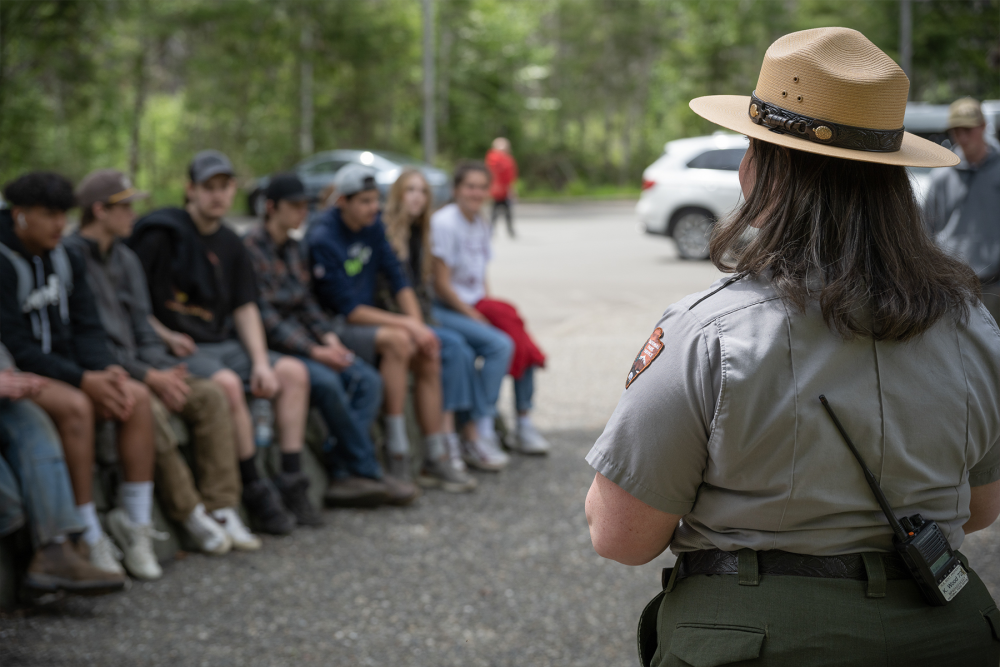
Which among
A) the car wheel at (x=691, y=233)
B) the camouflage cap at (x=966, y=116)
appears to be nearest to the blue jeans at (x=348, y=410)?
the camouflage cap at (x=966, y=116)

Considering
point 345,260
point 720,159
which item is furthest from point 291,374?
point 720,159

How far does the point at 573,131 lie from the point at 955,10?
17.3 m

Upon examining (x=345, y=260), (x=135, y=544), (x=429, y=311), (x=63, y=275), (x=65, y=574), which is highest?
(x=63, y=275)

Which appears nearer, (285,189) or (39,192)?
(39,192)

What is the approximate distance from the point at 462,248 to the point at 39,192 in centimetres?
298

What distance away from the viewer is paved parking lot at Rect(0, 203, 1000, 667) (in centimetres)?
367

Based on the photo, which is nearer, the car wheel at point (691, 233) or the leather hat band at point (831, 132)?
the leather hat band at point (831, 132)

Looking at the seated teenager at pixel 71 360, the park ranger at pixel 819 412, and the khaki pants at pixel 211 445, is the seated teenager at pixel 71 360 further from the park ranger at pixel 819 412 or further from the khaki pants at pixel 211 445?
the park ranger at pixel 819 412

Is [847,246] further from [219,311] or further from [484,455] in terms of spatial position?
[484,455]

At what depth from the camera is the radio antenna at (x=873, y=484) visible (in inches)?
61.4

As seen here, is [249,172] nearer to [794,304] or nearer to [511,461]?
[511,461]

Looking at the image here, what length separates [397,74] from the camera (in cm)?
2867

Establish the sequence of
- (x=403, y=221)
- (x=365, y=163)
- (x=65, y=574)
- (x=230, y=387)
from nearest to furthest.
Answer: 1. (x=65, y=574)
2. (x=230, y=387)
3. (x=403, y=221)
4. (x=365, y=163)

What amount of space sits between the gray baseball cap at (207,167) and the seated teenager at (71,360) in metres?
0.86
